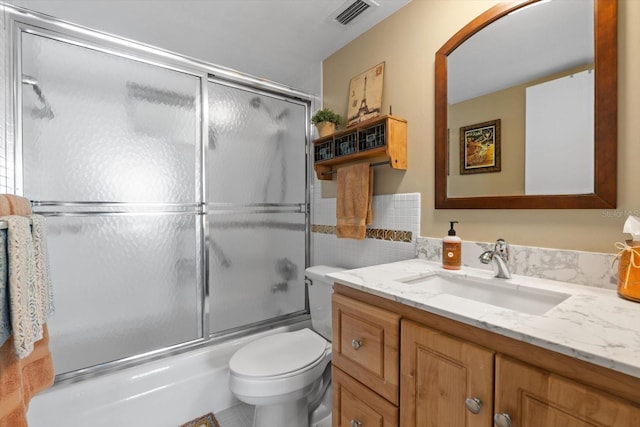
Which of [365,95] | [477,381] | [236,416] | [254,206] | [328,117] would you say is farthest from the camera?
[254,206]

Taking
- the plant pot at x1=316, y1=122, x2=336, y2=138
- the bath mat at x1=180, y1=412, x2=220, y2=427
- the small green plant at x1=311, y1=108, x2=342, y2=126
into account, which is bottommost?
the bath mat at x1=180, y1=412, x2=220, y2=427

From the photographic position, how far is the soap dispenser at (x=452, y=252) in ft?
3.82

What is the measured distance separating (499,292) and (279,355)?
99 cm

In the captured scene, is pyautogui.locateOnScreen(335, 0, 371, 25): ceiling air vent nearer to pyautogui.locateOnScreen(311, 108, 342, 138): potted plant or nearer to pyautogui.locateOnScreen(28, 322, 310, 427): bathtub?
pyautogui.locateOnScreen(311, 108, 342, 138): potted plant

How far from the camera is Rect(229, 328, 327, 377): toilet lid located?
4.16 ft

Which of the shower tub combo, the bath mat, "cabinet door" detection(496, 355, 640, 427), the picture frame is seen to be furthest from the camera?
the bath mat

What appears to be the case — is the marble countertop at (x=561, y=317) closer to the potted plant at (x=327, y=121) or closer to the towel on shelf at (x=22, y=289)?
the towel on shelf at (x=22, y=289)

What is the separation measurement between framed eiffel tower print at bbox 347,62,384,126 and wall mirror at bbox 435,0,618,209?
359 millimetres

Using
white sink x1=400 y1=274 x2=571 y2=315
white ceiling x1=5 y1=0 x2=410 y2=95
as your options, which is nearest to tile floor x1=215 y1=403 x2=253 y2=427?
white sink x1=400 y1=274 x2=571 y2=315

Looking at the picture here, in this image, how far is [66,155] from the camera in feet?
4.82

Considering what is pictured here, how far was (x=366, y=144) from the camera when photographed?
61.3 inches

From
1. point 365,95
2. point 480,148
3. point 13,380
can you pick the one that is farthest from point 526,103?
point 13,380

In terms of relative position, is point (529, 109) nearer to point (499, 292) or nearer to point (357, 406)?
point (499, 292)

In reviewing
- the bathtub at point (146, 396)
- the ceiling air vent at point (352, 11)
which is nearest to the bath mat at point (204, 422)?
the bathtub at point (146, 396)
